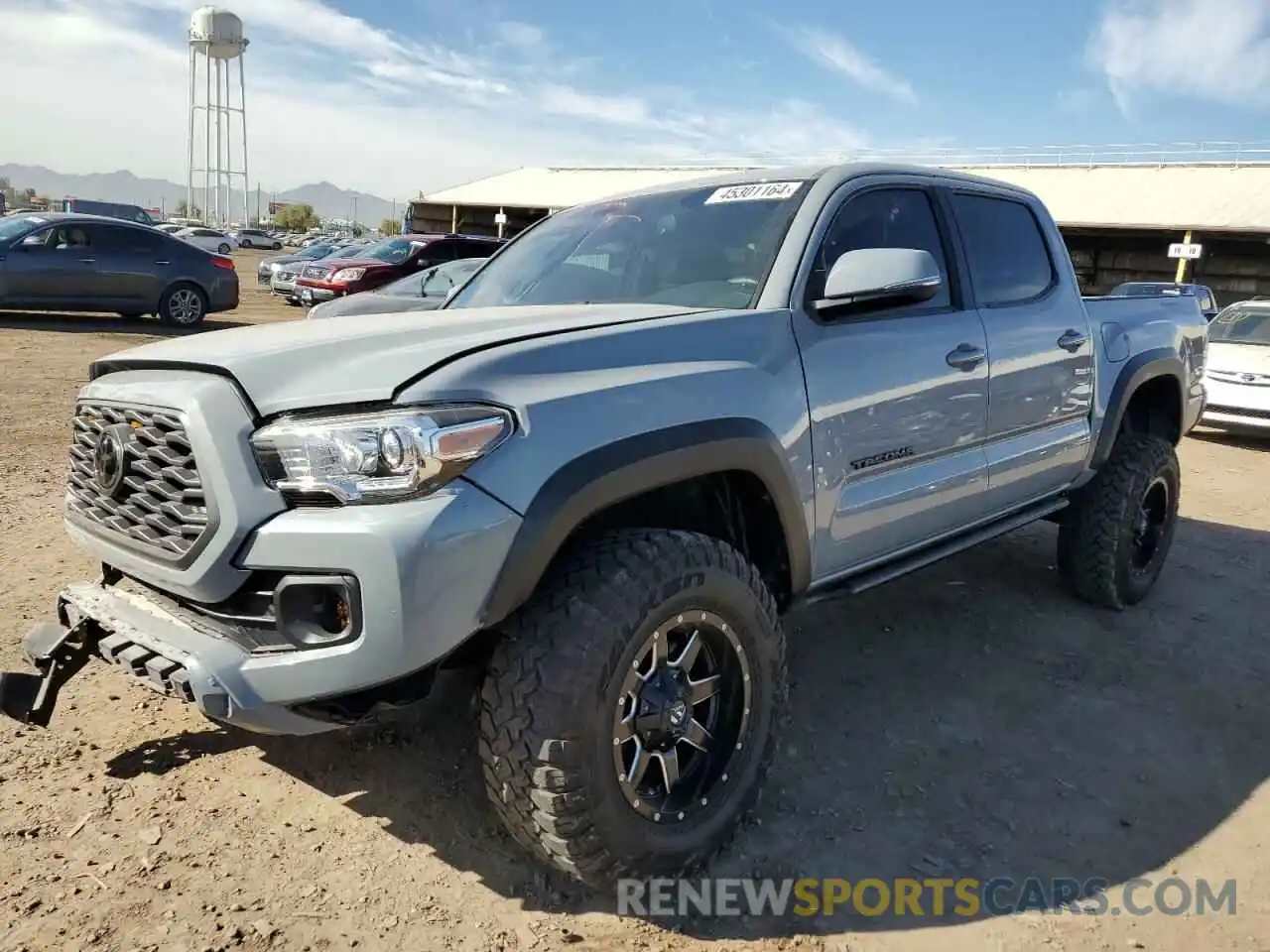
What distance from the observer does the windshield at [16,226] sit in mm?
12312

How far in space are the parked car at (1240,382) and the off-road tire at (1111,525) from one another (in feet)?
20.8

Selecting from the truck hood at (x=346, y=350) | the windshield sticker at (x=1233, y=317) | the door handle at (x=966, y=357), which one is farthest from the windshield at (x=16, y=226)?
the windshield sticker at (x=1233, y=317)

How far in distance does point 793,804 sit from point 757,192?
6.63ft

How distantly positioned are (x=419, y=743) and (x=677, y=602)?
4.17 ft

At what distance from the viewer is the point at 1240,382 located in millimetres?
10430

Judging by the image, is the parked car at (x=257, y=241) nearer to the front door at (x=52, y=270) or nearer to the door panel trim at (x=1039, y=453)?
the front door at (x=52, y=270)

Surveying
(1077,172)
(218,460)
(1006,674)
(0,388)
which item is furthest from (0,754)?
(1077,172)

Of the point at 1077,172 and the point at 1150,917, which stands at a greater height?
the point at 1077,172

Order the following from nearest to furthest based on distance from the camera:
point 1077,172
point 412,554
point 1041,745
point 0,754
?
point 412,554, point 0,754, point 1041,745, point 1077,172

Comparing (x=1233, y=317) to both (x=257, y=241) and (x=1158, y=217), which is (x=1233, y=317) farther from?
(x=257, y=241)

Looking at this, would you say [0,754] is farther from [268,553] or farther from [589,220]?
[589,220]

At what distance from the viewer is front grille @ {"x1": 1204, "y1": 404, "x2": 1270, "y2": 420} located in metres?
10.2

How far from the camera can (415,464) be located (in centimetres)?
208
